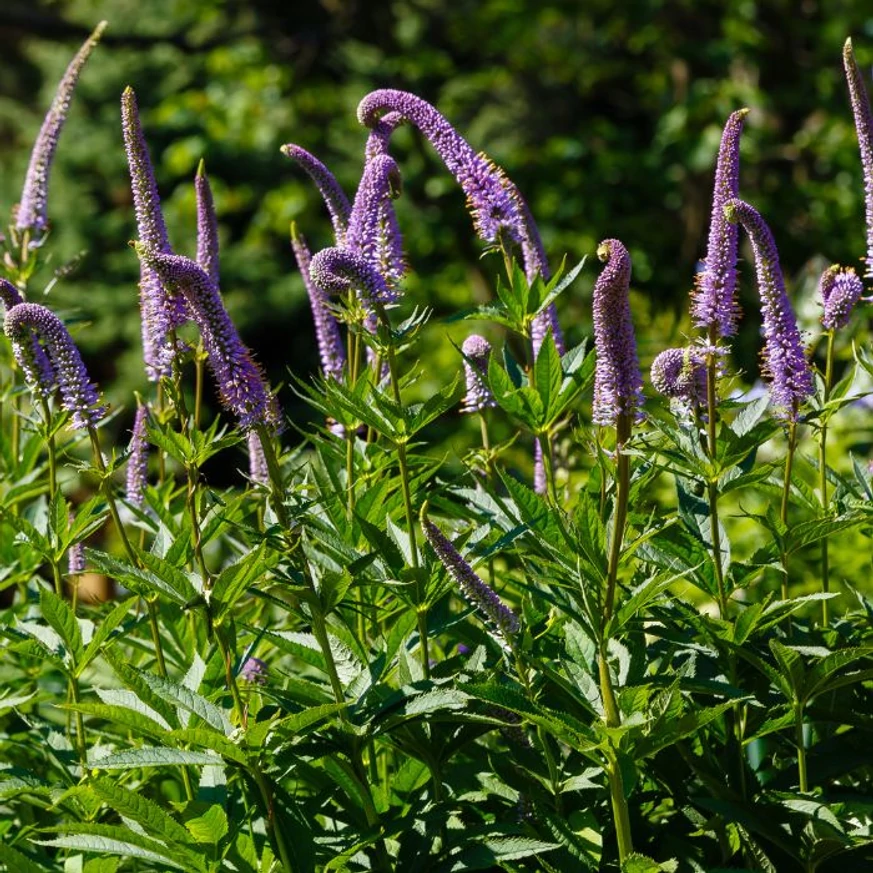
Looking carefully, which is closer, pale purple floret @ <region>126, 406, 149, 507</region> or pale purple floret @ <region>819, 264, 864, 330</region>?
pale purple floret @ <region>819, 264, 864, 330</region>

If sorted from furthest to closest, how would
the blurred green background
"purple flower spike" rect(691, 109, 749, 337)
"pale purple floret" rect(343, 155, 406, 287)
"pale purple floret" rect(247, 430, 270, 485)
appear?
the blurred green background → "pale purple floret" rect(247, 430, 270, 485) → "pale purple floret" rect(343, 155, 406, 287) → "purple flower spike" rect(691, 109, 749, 337)

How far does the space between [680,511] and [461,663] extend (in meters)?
0.54

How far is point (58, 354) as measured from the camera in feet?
8.20

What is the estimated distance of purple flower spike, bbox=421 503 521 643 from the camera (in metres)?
2.12

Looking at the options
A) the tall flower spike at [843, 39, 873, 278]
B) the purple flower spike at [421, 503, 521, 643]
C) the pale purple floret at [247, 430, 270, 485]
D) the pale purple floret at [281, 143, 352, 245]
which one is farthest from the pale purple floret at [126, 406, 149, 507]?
the tall flower spike at [843, 39, 873, 278]

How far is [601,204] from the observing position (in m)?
9.10

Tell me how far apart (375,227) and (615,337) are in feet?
2.90

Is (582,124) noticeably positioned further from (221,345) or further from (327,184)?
(221,345)

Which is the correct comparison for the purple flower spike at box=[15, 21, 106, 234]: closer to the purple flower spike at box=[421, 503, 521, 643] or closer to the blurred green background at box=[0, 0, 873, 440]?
the purple flower spike at box=[421, 503, 521, 643]

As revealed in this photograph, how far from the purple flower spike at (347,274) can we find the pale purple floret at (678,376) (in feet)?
1.73

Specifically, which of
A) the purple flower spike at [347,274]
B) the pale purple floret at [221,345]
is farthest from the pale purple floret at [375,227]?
the pale purple floret at [221,345]

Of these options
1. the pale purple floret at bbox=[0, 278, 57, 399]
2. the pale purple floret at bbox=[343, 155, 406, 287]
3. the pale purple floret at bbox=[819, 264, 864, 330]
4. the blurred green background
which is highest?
the blurred green background

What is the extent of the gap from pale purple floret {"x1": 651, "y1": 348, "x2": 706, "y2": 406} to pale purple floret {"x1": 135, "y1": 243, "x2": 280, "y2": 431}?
0.72 metres

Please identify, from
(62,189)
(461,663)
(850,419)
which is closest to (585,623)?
(461,663)
